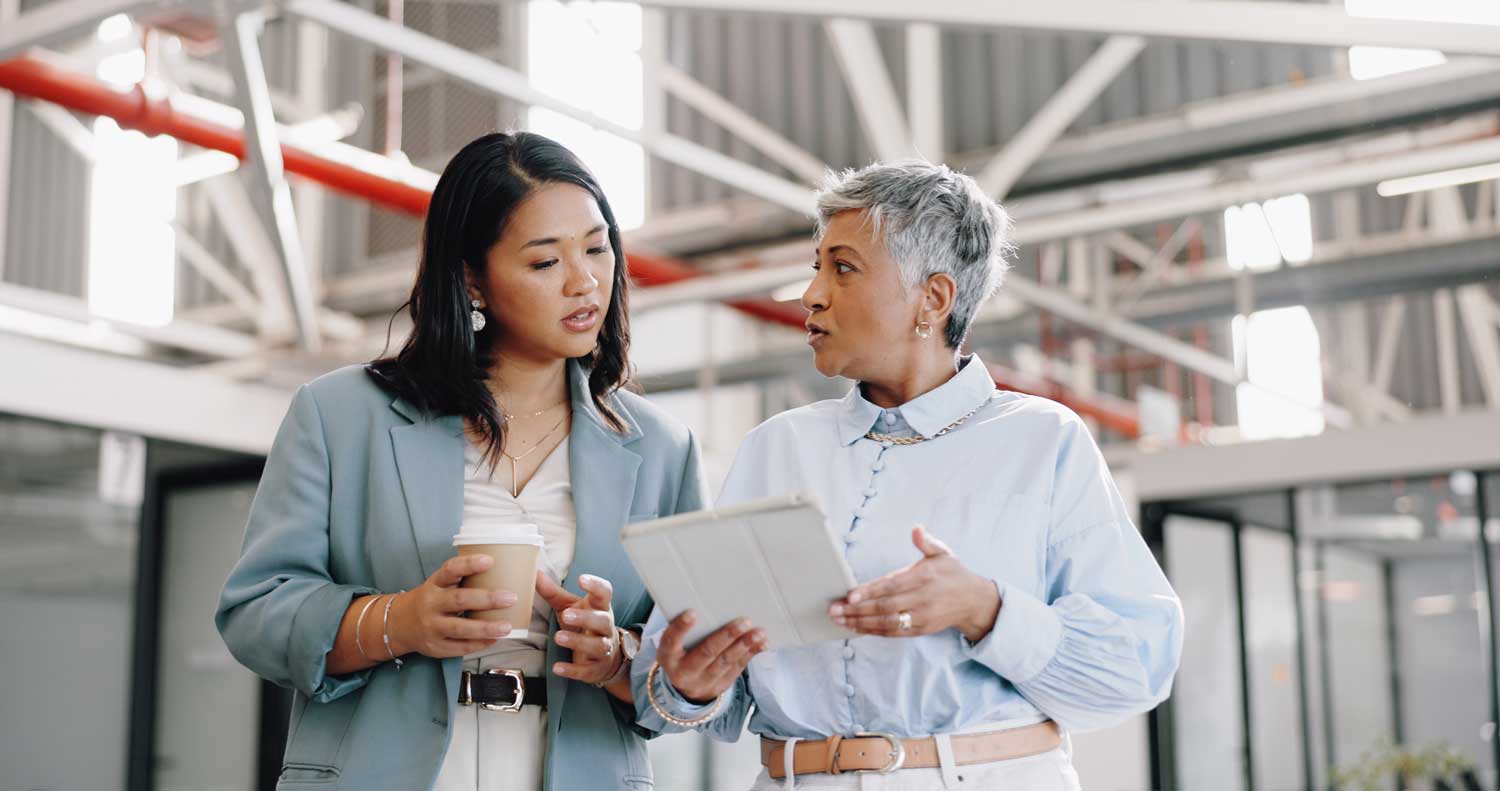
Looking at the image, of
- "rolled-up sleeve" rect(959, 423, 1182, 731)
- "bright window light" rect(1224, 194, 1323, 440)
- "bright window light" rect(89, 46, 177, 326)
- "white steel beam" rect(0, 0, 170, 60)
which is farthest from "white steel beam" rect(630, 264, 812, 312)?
"rolled-up sleeve" rect(959, 423, 1182, 731)

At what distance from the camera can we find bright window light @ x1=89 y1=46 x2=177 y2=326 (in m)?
11.2

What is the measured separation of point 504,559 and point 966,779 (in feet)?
1.92

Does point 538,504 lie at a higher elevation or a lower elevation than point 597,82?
lower

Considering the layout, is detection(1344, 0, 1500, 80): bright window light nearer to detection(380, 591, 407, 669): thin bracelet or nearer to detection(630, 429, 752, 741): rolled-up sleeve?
detection(630, 429, 752, 741): rolled-up sleeve

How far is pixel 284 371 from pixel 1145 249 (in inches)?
270

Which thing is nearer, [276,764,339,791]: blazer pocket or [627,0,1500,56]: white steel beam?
[276,764,339,791]: blazer pocket

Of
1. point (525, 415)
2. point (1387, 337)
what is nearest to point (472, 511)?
point (525, 415)

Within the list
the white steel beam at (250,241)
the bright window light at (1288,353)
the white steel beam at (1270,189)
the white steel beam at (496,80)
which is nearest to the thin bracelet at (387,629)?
the white steel beam at (496,80)

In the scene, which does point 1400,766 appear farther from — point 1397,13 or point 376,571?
point 376,571

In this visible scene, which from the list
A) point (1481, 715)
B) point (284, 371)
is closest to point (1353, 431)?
point (1481, 715)

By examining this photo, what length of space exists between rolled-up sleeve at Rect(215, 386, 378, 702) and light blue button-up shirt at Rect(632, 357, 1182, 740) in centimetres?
38

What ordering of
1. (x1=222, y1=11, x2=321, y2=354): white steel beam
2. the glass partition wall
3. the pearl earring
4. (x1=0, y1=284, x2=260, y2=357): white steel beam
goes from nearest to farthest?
the pearl earring, (x1=222, y1=11, x2=321, y2=354): white steel beam, the glass partition wall, (x1=0, y1=284, x2=260, y2=357): white steel beam

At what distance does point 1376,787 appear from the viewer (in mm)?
8320

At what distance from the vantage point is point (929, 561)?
65.2 inches
